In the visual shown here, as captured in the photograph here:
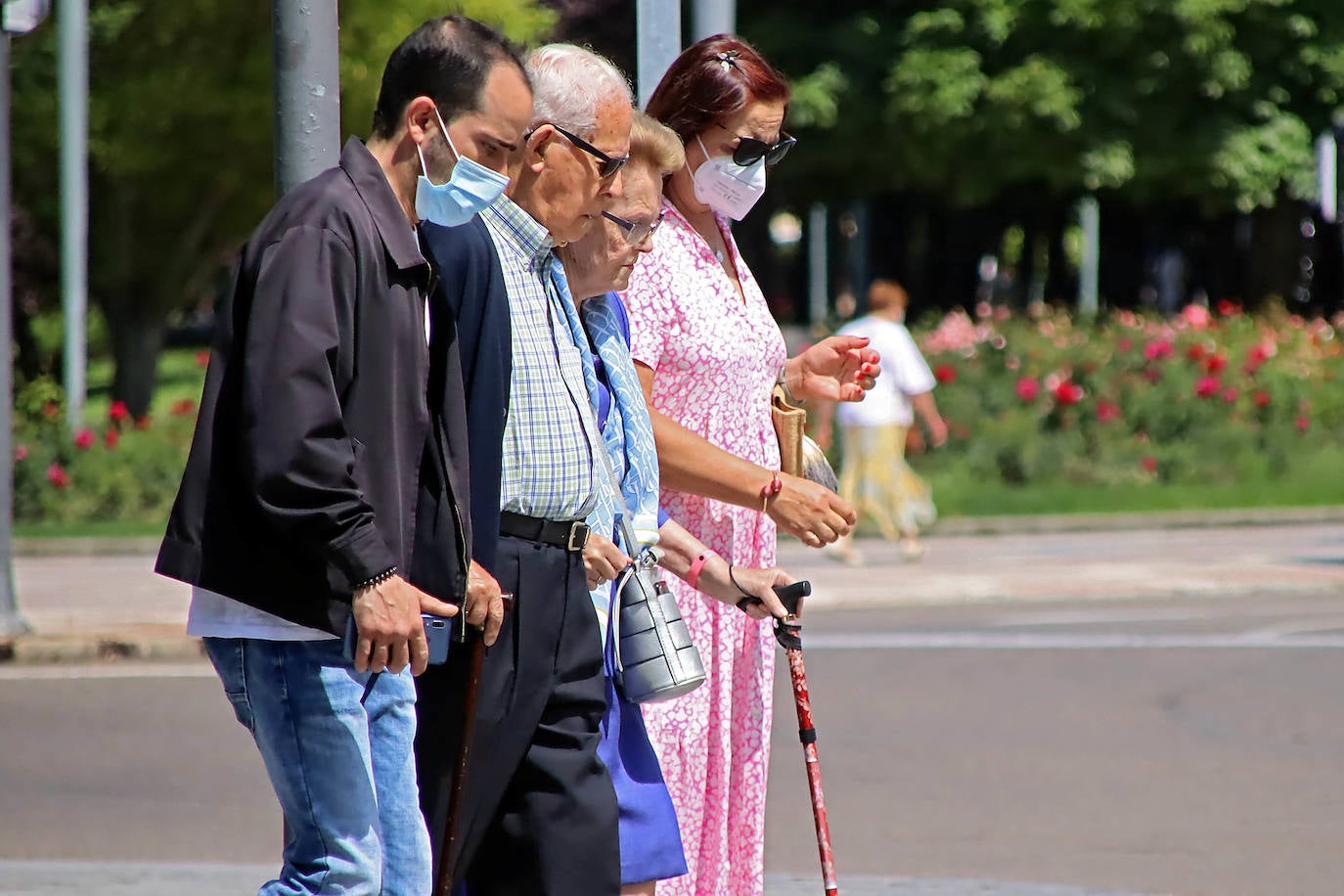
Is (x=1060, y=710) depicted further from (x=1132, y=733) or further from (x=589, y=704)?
(x=589, y=704)

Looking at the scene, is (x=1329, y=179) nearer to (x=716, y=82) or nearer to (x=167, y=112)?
(x=716, y=82)

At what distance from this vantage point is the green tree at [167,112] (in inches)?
936

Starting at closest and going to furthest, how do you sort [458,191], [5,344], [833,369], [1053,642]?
1. [458,191]
2. [833,369]
3. [5,344]
4. [1053,642]

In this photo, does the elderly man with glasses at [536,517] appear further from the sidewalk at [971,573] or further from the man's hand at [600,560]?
the sidewalk at [971,573]

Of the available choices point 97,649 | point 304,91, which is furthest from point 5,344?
point 304,91

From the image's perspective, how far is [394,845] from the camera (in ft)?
11.3

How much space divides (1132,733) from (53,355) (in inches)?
934

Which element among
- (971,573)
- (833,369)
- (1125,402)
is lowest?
(971,573)

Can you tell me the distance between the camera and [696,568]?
169 inches

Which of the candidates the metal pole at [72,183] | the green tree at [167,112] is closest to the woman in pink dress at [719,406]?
the metal pole at [72,183]

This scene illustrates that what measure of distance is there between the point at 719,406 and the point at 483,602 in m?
1.00

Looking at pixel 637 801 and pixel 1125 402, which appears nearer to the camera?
pixel 637 801

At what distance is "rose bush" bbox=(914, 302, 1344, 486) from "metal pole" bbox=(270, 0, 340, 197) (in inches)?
621

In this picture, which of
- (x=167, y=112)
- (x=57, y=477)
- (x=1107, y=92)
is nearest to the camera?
(x=57, y=477)
